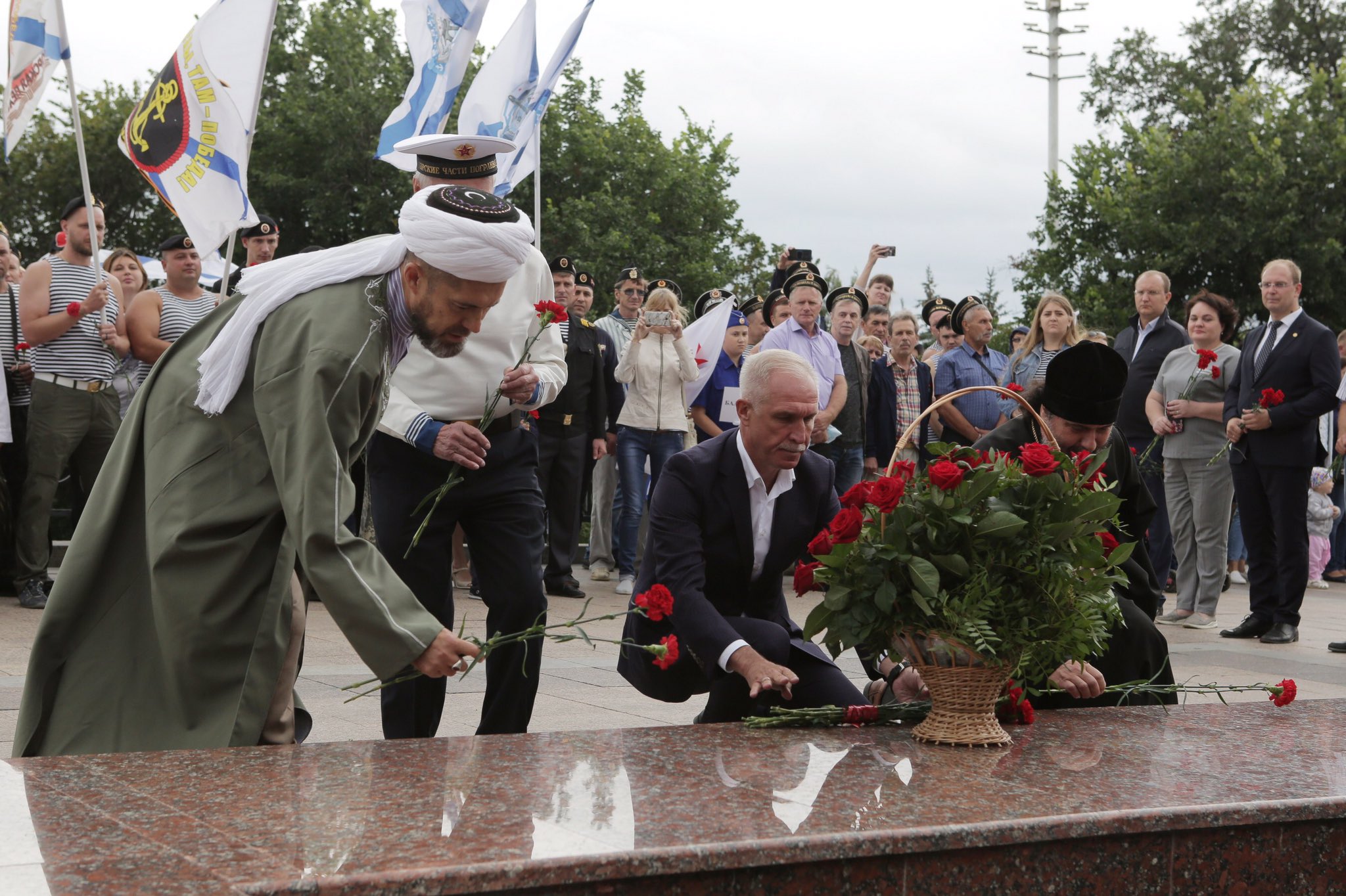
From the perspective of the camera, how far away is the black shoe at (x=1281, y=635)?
9430mm

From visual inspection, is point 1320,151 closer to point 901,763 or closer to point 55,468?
point 55,468

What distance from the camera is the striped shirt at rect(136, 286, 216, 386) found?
9.52 m

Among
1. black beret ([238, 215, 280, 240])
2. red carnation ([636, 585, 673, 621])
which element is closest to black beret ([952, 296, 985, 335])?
black beret ([238, 215, 280, 240])

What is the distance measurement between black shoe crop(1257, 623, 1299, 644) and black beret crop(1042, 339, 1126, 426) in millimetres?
4729

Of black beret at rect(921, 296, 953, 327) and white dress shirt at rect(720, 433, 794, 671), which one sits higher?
black beret at rect(921, 296, 953, 327)

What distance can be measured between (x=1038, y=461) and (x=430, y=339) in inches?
61.9

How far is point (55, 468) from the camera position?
9008 mm

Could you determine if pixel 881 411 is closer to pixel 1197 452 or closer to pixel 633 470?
pixel 633 470

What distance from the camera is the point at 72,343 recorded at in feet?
29.7

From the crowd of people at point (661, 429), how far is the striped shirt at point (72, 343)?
18 millimetres

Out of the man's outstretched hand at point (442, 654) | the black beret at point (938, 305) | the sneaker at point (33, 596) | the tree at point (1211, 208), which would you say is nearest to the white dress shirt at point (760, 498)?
the man's outstretched hand at point (442, 654)

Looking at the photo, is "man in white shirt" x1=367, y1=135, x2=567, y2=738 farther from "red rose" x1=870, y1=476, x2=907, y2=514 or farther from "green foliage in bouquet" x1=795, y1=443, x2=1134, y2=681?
"red rose" x1=870, y1=476, x2=907, y2=514

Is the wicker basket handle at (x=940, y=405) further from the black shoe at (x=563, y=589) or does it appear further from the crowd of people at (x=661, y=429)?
the black shoe at (x=563, y=589)

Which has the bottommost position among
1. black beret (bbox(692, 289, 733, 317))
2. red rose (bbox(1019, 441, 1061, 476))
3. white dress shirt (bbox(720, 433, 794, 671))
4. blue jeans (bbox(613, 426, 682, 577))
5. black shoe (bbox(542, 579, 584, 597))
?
black shoe (bbox(542, 579, 584, 597))
